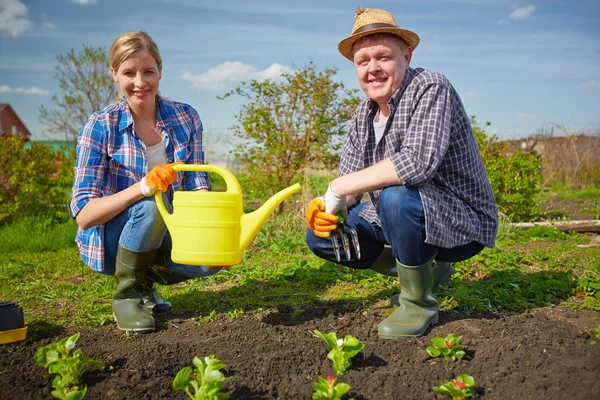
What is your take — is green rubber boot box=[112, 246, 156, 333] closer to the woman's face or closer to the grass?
the grass

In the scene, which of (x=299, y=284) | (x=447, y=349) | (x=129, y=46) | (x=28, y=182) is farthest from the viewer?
(x=28, y=182)

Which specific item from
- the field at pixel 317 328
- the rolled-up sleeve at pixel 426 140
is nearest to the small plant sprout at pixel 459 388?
the field at pixel 317 328

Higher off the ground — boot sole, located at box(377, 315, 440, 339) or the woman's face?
the woman's face

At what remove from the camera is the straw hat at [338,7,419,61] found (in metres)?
2.24

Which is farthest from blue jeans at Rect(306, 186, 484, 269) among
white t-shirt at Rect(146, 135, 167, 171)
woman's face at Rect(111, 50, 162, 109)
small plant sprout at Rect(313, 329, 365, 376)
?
woman's face at Rect(111, 50, 162, 109)

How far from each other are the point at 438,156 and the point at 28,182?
210 inches

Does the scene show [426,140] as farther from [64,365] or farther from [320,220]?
[64,365]

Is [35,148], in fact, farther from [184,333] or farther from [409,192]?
[409,192]

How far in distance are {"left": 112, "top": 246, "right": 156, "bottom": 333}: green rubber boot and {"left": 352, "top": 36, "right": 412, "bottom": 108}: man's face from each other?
1313 millimetres

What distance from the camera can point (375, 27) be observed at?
2.24 meters

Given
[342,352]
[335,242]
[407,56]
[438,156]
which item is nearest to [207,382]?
[342,352]

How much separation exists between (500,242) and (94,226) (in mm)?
3200

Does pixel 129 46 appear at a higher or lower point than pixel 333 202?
higher

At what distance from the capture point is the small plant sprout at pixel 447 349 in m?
1.95
